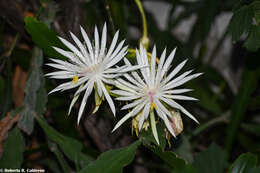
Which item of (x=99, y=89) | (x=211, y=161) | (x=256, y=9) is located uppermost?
(x=256, y=9)

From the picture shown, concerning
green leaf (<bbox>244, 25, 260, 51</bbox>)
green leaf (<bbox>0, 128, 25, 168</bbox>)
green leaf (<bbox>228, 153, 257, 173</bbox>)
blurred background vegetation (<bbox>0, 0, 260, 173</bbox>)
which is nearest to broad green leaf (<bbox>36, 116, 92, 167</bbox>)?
blurred background vegetation (<bbox>0, 0, 260, 173</bbox>)

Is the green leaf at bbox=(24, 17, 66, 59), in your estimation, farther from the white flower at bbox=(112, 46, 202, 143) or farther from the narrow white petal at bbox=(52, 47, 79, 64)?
the white flower at bbox=(112, 46, 202, 143)

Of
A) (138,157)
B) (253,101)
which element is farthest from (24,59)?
(253,101)

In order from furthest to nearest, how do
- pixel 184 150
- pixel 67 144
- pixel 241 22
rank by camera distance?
pixel 184 150 < pixel 67 144 < pixel 241 22

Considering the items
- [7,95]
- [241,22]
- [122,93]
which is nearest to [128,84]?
[122,93]

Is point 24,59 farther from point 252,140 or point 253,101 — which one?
point 252,140

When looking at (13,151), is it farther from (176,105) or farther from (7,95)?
(176,105)

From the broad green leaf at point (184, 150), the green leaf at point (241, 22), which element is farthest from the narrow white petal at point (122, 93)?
the broad green leaf at point (184, 150)

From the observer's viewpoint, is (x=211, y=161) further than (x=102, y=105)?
Yes
